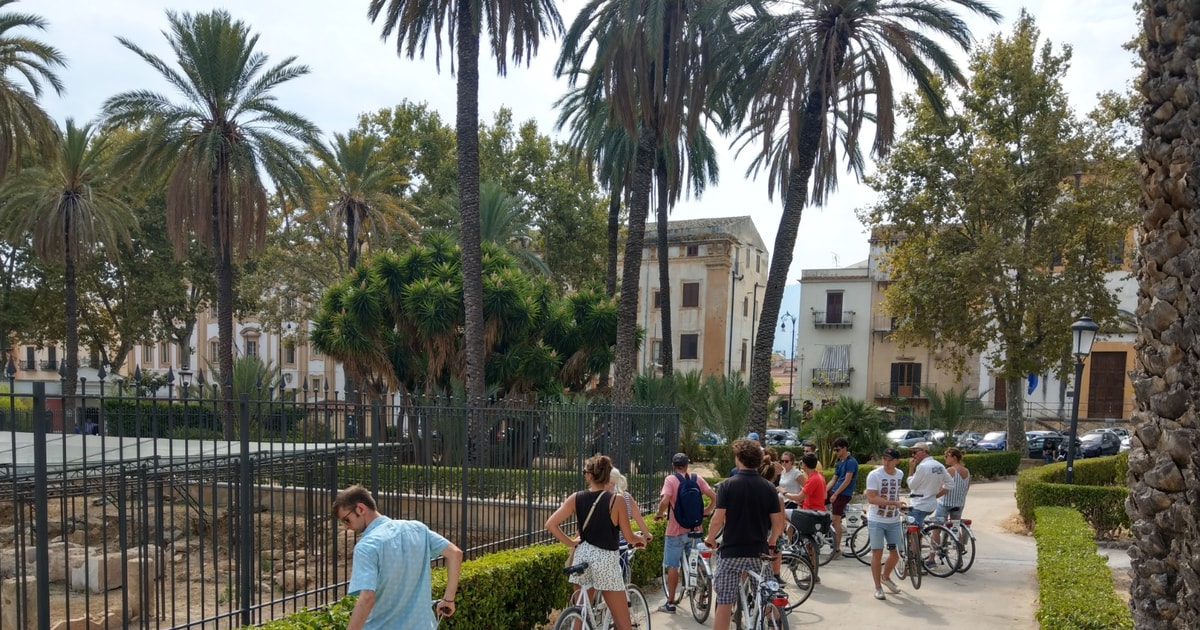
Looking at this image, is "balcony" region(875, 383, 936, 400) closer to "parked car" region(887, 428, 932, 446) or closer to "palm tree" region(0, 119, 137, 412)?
"parked car" region(887, 428, 932, 446)

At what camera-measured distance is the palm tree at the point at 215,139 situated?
22.5 meters

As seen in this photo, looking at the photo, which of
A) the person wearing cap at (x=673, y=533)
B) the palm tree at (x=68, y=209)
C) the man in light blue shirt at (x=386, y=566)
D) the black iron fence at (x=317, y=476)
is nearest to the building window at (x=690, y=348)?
the palm tree at (x=68, y=209)

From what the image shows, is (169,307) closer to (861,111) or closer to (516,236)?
(516,236)

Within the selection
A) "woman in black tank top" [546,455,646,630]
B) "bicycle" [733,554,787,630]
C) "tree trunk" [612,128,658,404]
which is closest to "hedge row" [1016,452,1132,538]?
"tree trunk" [612,128,658,404]

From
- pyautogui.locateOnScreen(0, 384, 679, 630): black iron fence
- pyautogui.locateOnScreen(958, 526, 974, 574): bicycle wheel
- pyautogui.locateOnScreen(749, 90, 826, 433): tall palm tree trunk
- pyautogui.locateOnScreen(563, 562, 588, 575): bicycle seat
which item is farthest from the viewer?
pyautogui.locateOnScreen(749, 90, 826, 433): tall palm tree trunk

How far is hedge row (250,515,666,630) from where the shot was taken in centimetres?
671

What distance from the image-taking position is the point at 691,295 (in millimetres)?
55781

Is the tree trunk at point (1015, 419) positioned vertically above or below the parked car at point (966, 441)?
above

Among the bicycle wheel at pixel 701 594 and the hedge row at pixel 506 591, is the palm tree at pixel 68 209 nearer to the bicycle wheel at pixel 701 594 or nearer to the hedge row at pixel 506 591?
the hedge row at pixel 506 591

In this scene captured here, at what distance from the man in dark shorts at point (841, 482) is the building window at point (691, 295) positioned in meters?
44.2

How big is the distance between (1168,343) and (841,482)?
6.54 metres

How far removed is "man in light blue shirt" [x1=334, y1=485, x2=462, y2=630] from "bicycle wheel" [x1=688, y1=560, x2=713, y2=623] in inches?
167

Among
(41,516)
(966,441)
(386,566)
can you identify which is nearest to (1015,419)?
(966,441)

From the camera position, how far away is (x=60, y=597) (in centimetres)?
1214
